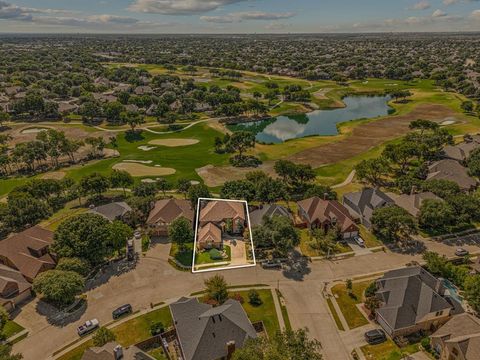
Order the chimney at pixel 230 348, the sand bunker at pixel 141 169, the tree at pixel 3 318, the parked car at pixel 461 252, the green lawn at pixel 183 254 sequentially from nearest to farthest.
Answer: the chimney at pixel 230 348, the tree at pixel 3 318, the parked car at pixel 461 252, the green lawn at pixel 183 254, the sand bunker at pixel 141 169

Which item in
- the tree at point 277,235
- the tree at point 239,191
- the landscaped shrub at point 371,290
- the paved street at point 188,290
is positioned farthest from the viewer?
the tree at point 239,191

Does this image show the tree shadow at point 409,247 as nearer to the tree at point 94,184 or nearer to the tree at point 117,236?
the tree at point 117,236

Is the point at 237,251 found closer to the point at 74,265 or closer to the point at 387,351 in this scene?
the point at 74,265

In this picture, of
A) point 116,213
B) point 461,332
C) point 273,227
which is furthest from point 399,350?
point 116,213

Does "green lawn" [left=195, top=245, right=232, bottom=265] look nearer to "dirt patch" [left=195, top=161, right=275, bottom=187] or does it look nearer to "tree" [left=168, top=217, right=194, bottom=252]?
"tree" [left=168, top=217, right=194, bottom=252]

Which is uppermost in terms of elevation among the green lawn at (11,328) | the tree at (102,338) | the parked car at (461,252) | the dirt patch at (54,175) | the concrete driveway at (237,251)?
the tree at (102,338)

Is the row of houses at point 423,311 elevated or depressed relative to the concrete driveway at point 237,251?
elevated

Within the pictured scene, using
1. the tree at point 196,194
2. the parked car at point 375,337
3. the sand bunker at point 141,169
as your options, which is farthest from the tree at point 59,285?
the sand bunker at point 141,169
